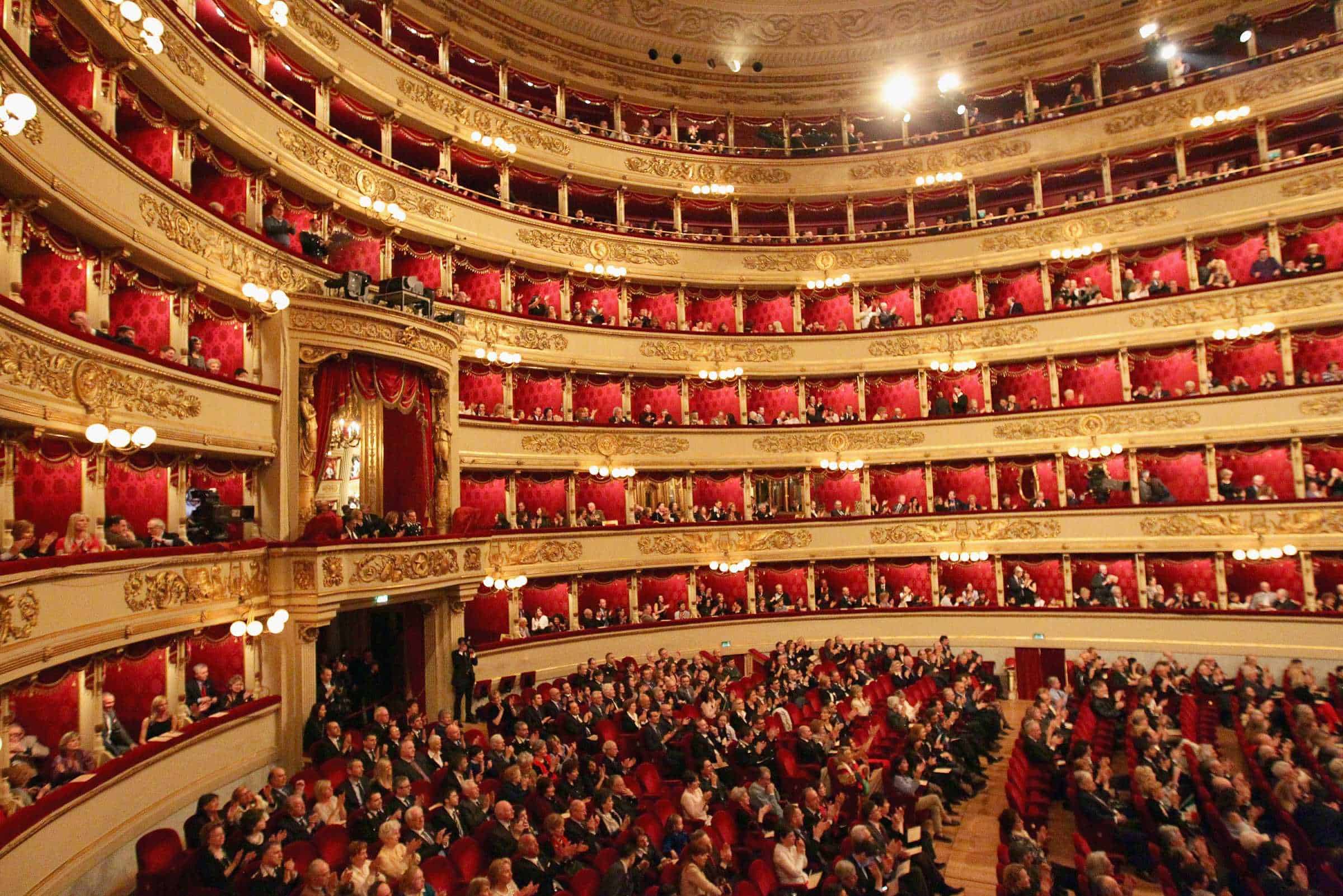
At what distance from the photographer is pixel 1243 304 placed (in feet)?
58.6

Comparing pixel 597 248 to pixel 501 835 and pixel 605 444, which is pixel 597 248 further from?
pixel 501 835

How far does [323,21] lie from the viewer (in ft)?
46.9

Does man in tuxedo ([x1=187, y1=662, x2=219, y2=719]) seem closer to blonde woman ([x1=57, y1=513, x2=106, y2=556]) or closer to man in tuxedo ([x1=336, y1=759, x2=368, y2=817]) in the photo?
man in tuxedo ([x1=336, y1=759, x2=368, y2=817])

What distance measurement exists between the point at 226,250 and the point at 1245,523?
18.8 meters

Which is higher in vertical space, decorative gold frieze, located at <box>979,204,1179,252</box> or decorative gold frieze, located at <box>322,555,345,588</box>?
decorative gold frieze, located at <box>979,204,1179,252</box>

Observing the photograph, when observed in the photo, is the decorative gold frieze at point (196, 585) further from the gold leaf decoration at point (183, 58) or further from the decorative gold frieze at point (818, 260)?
the decorative gold frieze at point (818, 260)

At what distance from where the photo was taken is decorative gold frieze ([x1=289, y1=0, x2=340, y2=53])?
1359 cm

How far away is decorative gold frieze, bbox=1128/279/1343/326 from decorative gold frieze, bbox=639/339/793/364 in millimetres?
7943

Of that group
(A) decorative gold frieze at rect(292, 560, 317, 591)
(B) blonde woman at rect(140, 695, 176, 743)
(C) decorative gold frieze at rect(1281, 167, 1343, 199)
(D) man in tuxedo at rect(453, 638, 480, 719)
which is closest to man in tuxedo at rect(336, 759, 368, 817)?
(B) blonde woman at rect(140, 695, 176, 743)

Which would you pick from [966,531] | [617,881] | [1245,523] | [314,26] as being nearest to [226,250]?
[314,26]

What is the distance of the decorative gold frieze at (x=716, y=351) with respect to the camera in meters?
19.9

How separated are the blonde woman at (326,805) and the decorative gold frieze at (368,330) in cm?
668

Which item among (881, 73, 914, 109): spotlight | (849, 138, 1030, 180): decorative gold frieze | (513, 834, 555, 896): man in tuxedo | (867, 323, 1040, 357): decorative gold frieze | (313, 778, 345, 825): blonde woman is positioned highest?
(881, 73, 914, 109): spotlight

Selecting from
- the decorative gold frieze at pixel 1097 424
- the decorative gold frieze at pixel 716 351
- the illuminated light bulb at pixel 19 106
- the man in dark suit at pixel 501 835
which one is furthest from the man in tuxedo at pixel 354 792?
the decorative gold frieze at pixel 1097 424
